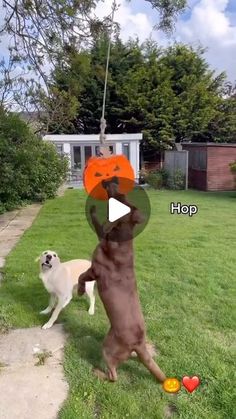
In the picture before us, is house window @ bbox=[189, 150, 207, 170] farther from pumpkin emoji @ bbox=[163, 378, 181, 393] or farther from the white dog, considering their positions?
pumpkin emoji @ bbox=[163, 378, 181, 393]

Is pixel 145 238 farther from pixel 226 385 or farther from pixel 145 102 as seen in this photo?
pixel 145 102

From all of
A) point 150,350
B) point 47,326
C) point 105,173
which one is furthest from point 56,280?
point 105,173

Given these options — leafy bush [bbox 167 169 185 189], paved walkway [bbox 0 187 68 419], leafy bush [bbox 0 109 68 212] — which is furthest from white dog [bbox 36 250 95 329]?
leafy bush [bbox 167 169 185 189]

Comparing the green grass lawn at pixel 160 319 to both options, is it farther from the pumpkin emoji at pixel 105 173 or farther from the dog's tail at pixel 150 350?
the pumpkin emoji at pixel 105 173

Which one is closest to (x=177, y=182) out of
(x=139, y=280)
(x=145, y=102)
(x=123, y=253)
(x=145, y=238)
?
Result: (x=145, y=102)

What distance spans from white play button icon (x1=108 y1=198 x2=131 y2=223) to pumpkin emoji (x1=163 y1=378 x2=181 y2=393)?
0.97m

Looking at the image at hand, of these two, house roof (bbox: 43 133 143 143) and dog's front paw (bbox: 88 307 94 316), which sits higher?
house roof (bbox: 43 133 143 143)

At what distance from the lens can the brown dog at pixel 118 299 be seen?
7.25ft

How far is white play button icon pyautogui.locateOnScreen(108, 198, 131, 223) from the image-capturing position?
2.10 m

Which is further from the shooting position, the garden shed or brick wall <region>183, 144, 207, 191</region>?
brick wall <region>183, 144, 207, 191</region>

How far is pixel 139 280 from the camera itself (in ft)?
12.9

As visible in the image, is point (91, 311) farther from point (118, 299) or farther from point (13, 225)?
point (13, 225)

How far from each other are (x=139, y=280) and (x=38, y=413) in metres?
2.10

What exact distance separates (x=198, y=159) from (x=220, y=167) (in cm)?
98
